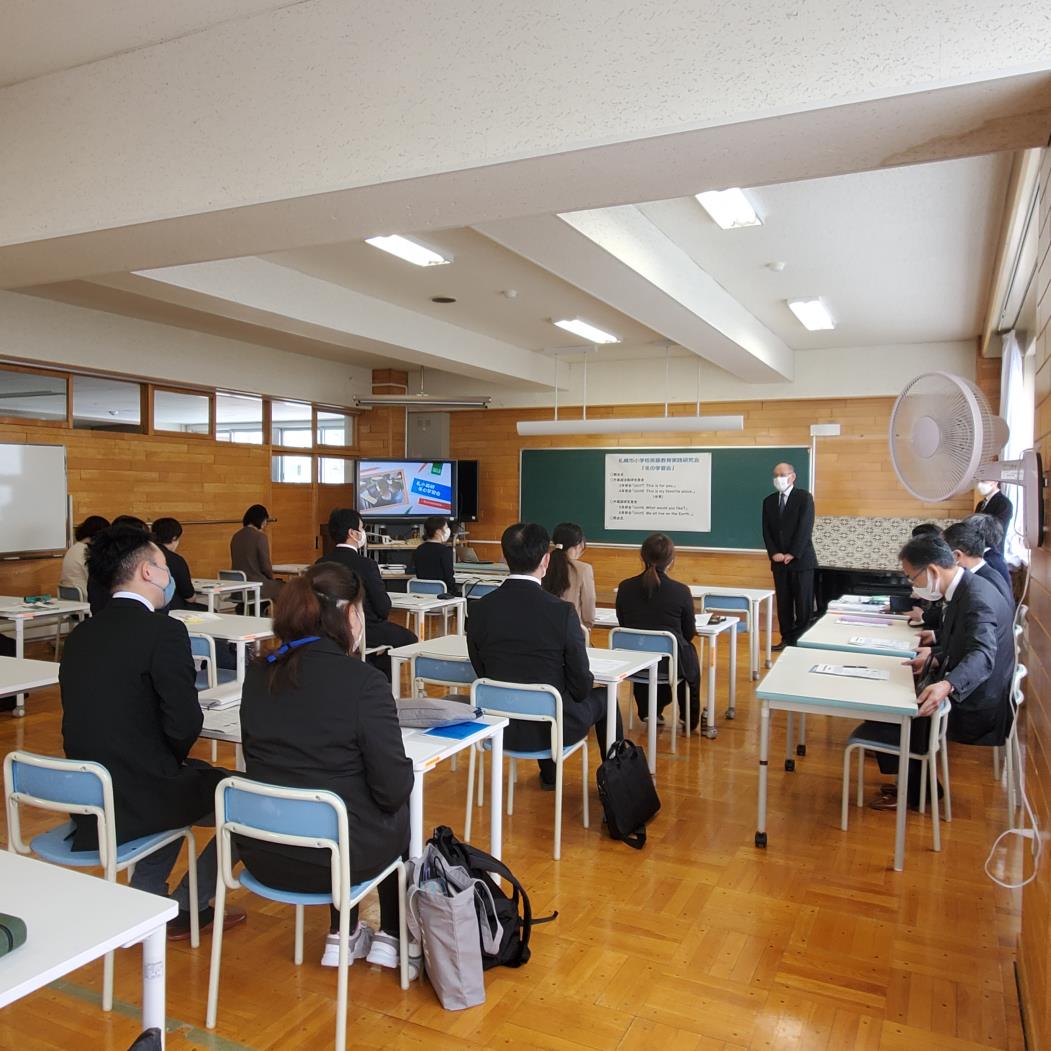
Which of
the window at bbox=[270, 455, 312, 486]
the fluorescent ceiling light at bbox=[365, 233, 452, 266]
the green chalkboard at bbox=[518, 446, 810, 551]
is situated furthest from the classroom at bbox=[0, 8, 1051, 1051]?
the window at bbox=[270, 455, 312, 486]

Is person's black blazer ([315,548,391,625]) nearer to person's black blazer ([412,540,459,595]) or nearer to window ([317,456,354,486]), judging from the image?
person's black blazer ([412,540,459,595])

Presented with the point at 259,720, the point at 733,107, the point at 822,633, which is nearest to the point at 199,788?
the point at 259,720

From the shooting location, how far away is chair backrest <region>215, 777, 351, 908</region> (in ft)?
6.67

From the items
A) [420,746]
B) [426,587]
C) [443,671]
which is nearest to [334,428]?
[426,587]

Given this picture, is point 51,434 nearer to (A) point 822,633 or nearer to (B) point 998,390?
(A) point 822,633

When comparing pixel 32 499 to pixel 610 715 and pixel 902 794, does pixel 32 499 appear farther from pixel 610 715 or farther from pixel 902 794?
pixel 902 794

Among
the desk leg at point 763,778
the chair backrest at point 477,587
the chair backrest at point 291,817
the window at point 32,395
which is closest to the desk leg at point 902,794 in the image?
the desk leg at point 763,778

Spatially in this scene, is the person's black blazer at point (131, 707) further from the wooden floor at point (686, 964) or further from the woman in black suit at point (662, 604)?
the woman in black suit at point (662, 604)

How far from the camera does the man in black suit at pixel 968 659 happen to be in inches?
130

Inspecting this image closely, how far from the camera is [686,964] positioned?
256 cm

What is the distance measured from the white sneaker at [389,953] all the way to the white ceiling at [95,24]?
293 centimetres

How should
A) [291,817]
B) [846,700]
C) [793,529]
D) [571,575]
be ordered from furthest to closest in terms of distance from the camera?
[793,529], [571,575], [846,700], [291,817]

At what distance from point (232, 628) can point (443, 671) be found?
53.4 inches

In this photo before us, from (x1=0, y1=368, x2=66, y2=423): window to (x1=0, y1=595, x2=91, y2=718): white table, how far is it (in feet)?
6.48
